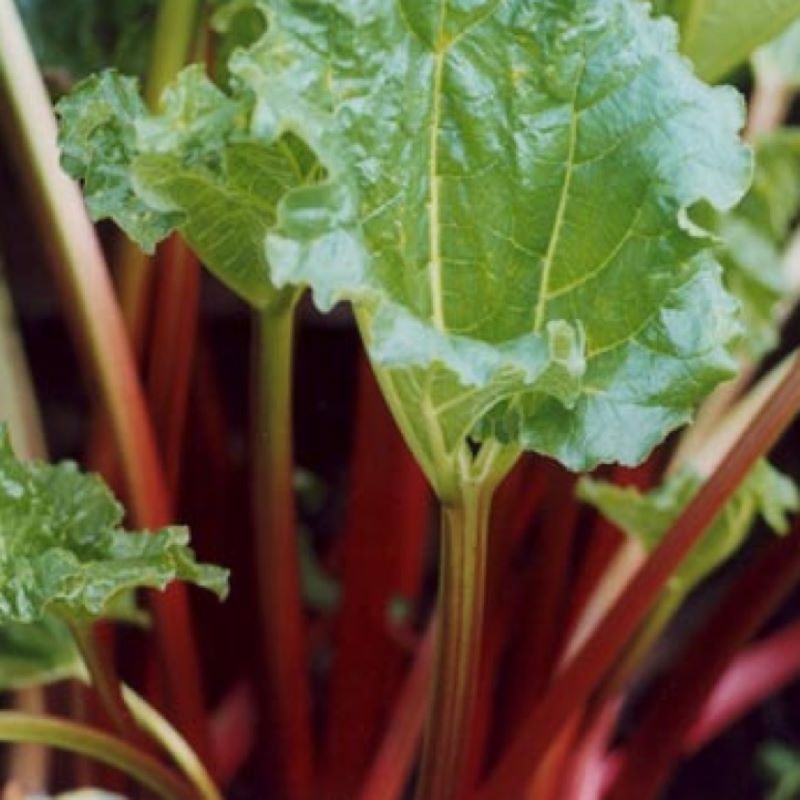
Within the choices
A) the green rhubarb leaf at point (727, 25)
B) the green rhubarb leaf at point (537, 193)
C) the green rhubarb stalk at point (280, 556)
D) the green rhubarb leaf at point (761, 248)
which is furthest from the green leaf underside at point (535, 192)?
the green rhubarb leaf at point (761, 248)

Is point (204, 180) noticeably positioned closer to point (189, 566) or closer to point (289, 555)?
point (189, 566)

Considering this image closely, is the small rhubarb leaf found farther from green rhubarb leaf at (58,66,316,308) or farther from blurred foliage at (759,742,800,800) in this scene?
blurred foliage at (759,742,800,800)

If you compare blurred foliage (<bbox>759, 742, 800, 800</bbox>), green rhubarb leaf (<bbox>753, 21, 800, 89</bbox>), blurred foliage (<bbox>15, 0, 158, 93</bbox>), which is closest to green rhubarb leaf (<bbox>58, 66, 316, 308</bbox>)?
blurred foliage (<bbox>15, 0, 158, 93</bbox>)

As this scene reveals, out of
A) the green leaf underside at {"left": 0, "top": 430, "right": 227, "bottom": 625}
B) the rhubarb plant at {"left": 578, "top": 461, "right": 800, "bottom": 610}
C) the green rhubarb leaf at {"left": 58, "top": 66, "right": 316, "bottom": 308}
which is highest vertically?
the green rhubarb leaf at {"left": 58, "top": 66, "right": 316, "bottom": 308}

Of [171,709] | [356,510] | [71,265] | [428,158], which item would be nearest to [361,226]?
[428,158]

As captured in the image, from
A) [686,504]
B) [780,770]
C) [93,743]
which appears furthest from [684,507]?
[780,770]

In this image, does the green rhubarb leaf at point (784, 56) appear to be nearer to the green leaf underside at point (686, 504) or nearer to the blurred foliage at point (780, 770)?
the green leaf underside at point (686, 504)

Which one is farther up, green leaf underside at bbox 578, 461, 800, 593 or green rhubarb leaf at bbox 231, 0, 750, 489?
green rhubarb leaf at bbox 231, 0, 750, 489

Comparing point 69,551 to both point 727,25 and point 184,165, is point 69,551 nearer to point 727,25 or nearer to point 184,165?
point 184,165
